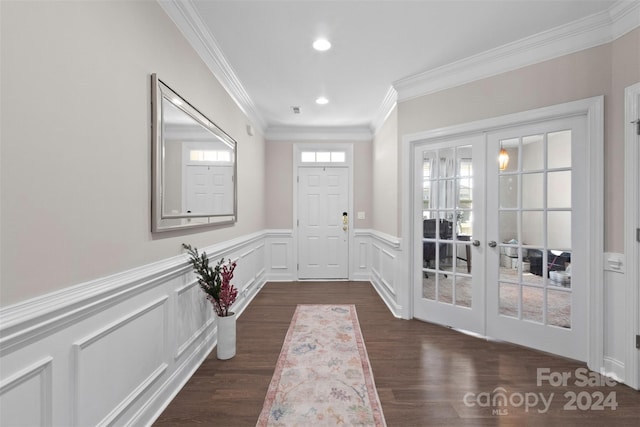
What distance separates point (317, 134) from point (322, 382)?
3988mm

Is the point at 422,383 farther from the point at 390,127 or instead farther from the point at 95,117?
the point at 390,127

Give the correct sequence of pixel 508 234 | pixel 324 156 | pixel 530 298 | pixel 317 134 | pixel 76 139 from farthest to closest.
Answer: pixel 324 156 → pixel 317 134 → pixel 508 234 → pixel 530 298 → pixel 76 139

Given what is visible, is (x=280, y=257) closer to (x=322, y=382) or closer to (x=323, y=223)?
(x=323, y=223)

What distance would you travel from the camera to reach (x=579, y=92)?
229cm

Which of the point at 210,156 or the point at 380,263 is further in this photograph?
the point at 380,263

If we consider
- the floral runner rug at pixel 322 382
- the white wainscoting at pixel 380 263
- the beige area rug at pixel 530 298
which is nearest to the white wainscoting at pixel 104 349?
the floral runner rug at pixel 322 382

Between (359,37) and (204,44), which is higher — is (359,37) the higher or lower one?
the higher one

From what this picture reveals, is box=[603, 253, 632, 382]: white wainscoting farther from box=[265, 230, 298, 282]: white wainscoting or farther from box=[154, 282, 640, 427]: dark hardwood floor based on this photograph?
box=[265, 230, 298, 282]: white wainscoting

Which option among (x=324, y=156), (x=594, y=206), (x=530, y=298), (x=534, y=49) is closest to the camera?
(x=594, y=206)

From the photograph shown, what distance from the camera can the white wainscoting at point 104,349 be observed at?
975 millimetres

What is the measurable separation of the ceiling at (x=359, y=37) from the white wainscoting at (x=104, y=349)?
1809 mm

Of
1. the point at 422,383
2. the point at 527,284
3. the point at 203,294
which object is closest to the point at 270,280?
the point at 203,294

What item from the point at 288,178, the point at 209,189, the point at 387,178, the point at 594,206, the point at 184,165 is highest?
the point at 288,178

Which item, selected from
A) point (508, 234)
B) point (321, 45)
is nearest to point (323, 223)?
point (508, 234)
